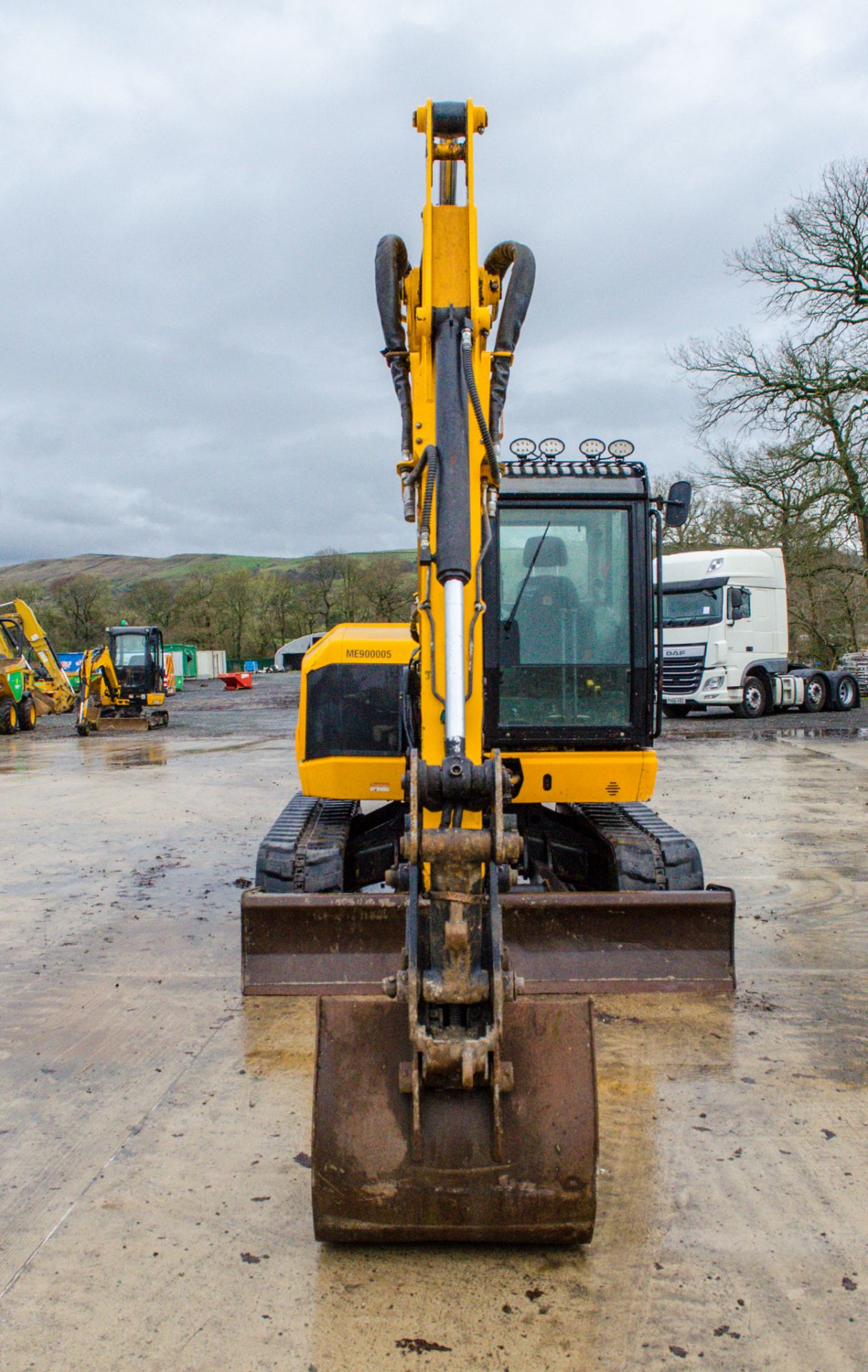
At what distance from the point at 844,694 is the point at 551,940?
21267 millimetres

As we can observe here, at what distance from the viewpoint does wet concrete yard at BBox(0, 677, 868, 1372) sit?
8.09 feet

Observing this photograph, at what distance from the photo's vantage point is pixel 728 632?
21.0m

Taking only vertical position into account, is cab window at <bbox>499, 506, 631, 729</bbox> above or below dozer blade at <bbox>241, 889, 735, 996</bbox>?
above

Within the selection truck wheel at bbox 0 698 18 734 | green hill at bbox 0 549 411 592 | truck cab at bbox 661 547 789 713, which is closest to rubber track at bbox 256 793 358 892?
truck cab at bbox 661 547 789 713

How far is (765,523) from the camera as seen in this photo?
30.9 meters

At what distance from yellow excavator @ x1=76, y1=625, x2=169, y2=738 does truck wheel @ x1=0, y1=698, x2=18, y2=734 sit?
155cm

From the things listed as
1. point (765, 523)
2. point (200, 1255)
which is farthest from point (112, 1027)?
point (765, 523)

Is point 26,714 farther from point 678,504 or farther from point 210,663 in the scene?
point 210,663

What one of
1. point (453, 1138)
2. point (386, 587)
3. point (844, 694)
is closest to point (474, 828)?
point (453, 1138)

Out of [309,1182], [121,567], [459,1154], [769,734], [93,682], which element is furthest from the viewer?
[121,567]

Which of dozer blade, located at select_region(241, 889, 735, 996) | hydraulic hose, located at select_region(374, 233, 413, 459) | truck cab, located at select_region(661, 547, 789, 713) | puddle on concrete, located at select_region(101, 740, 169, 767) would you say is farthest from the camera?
truck cab, located at select_region(661, 547, 789, 713)

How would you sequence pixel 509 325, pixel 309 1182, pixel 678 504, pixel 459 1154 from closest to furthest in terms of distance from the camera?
pixel 459 1154 → pixel 309 1182 → pixel 509 325 → pixel 678 504

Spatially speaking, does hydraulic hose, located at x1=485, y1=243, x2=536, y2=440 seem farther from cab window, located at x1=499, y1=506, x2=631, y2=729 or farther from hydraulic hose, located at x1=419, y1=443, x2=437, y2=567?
cab window, located at x1=499, y1=506, x2=631, y2=729

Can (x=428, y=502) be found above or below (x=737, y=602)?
below
